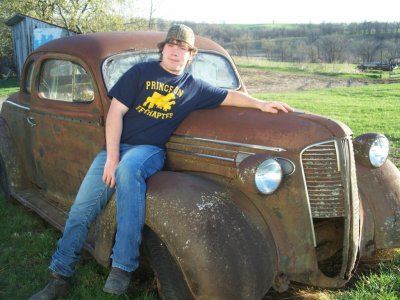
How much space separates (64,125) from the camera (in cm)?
391

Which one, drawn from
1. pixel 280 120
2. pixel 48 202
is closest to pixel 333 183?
pixel 280 120

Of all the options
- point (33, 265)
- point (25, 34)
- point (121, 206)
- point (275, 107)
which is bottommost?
point (33, 265)

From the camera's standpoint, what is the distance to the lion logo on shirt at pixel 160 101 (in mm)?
3143

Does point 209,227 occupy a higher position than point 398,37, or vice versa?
point 398,37

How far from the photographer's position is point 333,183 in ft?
8.91

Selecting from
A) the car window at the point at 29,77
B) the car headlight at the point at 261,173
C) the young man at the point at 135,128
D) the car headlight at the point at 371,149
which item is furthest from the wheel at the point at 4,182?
the car headlight at the point at 371,149

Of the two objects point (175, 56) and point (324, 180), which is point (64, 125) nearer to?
point (175, 56)

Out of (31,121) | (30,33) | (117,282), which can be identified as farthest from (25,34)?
(117,282)

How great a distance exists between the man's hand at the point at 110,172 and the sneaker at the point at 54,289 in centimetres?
77

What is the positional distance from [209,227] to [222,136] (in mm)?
733

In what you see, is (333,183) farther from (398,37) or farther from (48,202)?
(398,37)

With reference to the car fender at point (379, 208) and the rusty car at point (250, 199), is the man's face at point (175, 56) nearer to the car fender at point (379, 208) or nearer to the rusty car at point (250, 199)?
the rusty car at point (250, 199)

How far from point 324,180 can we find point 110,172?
1374 millimetres

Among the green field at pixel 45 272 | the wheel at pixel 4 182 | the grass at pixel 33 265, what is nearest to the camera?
the green field at pixel 45 272
